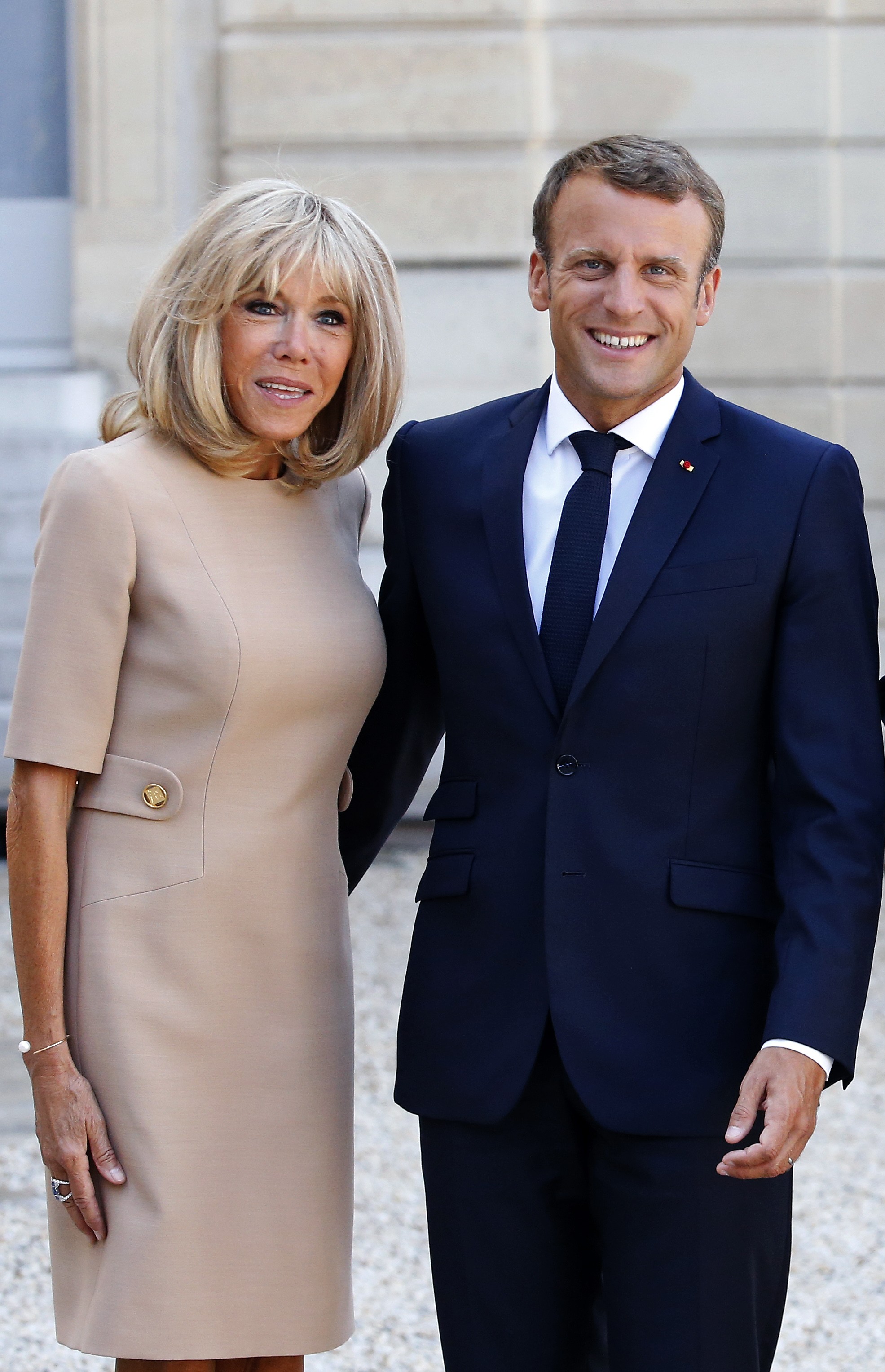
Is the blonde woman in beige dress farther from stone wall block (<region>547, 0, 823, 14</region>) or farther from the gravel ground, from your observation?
stone wall block (<region>547, 0, 823, 14</region>)

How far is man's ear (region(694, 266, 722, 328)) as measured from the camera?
2365mm

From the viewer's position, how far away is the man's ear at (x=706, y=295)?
237 centimetres

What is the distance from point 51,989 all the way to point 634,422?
1122 millimetres

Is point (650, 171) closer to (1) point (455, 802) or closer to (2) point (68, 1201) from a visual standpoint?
(1) point (455, 802)

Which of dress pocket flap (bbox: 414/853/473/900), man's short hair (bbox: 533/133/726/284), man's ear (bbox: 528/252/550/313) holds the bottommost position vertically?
dress pocket flap (bbox: 414/853/473/900)

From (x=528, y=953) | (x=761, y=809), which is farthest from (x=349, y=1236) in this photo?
(x=761, y=809)

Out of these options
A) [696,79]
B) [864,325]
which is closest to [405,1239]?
[864,325]

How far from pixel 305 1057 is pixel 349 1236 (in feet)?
0.99

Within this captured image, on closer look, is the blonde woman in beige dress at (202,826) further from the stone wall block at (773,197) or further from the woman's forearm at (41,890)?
the stone wall block at (773,197)

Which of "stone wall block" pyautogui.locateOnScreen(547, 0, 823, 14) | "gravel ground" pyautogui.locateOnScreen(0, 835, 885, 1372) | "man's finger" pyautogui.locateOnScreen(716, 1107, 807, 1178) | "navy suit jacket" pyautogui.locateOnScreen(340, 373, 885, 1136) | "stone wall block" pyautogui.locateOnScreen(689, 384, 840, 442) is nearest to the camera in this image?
"man's finger" pyautogui.locateOnScreen(716, 1107, 807, 1178)

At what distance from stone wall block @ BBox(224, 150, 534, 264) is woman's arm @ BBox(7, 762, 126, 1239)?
6238mm

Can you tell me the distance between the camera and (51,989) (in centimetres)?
224

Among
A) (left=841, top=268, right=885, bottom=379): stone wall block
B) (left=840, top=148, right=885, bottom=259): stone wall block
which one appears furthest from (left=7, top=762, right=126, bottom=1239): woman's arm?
(left=840, top=148, right=885, bottom=259): stone wall block

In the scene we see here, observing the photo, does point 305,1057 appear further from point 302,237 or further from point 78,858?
point 302,237
